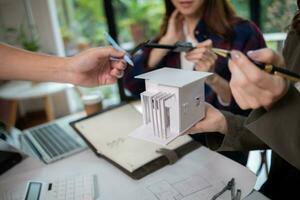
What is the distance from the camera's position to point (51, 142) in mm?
1220

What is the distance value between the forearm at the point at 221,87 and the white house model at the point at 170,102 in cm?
44

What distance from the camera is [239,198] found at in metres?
0.82

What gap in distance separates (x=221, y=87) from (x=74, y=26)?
2.33 m

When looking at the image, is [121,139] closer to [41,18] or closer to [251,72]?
[251,72]

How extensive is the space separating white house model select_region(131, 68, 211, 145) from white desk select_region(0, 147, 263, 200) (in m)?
0.17

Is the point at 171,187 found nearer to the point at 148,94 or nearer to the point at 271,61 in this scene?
the point at 148,94

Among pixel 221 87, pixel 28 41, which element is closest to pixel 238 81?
pixel 221 87

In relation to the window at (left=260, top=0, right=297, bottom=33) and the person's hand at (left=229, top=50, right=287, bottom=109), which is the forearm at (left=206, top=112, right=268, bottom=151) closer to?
the person's hand at (left=229, top=50, right=287, bottom=109)

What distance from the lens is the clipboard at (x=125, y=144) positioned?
3.26 feet

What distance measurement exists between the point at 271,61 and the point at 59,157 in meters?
0.80

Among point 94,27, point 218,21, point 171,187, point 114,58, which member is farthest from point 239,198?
point 94,27

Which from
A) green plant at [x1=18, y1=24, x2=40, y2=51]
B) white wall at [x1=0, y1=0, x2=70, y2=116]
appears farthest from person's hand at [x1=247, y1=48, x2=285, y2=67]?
white wall at [x1=0, y1=0, x2=70, y2=116]

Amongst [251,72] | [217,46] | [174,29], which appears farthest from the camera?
[174,29]

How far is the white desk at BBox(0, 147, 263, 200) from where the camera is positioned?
893mm
